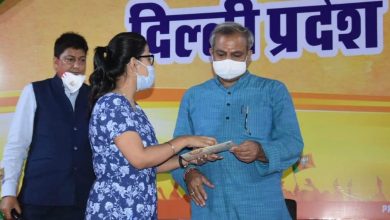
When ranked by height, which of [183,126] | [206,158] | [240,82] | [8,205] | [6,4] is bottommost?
[8,205]

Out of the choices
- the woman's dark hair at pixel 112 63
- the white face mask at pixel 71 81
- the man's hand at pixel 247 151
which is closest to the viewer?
the man's hand at pixel 247 151

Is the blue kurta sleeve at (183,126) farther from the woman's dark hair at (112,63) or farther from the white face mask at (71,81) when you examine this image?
the white face mask at (71,81)

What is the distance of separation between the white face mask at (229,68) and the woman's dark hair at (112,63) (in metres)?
0.35

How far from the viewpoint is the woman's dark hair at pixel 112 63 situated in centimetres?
234

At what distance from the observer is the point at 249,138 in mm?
2289

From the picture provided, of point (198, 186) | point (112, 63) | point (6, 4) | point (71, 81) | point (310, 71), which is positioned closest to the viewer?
point (198, 186)

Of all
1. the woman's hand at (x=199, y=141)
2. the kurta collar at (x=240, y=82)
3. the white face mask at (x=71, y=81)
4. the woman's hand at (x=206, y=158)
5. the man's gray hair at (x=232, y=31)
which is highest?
the man's gray hair at (x=232, y=31)

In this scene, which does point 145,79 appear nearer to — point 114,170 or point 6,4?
point 114,170

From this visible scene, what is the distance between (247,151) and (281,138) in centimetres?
21

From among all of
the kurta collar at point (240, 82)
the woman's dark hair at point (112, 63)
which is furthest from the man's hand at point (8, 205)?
the kurta collar at point (240, 82)

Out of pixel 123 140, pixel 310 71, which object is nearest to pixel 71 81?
pixel 123 140

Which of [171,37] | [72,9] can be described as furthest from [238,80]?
[72,9]

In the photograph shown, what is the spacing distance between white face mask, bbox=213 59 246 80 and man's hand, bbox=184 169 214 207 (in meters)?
0.43

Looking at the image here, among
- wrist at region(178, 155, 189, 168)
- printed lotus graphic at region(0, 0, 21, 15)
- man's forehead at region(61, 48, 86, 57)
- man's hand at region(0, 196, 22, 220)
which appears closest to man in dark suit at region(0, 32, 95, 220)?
man's hand at region(0, 196, 22, 220)
